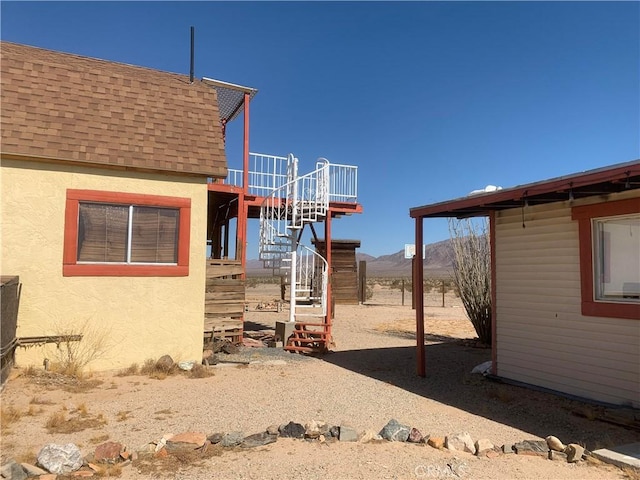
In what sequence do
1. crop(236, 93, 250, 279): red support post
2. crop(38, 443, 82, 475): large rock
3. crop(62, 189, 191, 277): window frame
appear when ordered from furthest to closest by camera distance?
crop(236, 93, 250, 279): red support post, crop(62, 189, 191, 277): window frame, crop(38, 443, 82, 475): large rock

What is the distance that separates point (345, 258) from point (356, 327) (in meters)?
8.22

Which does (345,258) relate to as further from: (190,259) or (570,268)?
(570,268)

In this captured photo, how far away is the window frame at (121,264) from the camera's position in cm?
793

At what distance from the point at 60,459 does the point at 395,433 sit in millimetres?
3169

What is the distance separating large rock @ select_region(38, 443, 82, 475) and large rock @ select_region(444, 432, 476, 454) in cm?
346

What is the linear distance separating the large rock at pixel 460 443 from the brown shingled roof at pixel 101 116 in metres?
6.05

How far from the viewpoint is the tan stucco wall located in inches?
301

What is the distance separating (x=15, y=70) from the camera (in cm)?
845

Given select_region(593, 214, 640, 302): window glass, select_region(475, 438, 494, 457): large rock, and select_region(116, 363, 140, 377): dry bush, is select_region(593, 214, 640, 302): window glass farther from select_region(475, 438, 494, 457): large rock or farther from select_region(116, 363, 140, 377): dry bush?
select_region(116, 363, 140, 377): dry bush

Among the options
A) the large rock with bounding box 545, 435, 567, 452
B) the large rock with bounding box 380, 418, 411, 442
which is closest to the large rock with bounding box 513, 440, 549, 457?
the large rock with bounding box 545, 435, 567, 452

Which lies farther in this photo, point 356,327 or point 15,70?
point 356,327

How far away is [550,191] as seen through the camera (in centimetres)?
621

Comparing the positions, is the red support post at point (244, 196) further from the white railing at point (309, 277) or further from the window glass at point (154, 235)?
the window glass at point (154, 235)

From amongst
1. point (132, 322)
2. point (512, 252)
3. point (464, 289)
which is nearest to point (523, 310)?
point (512, 252)
